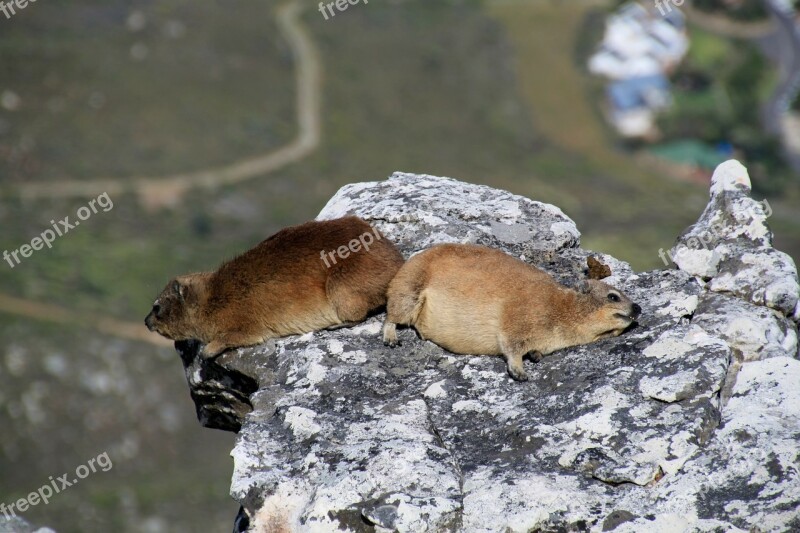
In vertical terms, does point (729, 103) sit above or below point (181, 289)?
above

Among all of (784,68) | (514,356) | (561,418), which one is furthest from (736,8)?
(561,418)

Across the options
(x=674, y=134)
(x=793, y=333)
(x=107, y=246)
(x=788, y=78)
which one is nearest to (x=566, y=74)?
(x=674, y=134)

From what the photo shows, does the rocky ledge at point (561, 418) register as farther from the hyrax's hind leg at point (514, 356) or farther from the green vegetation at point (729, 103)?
the green vegetation at point (729, 103)

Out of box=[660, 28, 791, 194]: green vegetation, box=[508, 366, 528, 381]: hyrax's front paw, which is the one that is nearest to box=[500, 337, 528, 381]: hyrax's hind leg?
box=[508, 366, 528, 381]: hyrax's front paw

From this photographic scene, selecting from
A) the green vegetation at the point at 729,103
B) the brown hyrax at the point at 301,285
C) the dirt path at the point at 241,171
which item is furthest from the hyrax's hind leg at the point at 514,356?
the green vegetation at the point at 729,103

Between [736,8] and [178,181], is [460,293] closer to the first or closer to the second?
[178,181]

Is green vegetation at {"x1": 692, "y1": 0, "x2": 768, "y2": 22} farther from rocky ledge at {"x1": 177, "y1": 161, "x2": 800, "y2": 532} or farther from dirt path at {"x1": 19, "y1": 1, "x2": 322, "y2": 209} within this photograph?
rocky ledge at {"x1": 177, "y1": 161, "x2": 800, "y2": 532}
